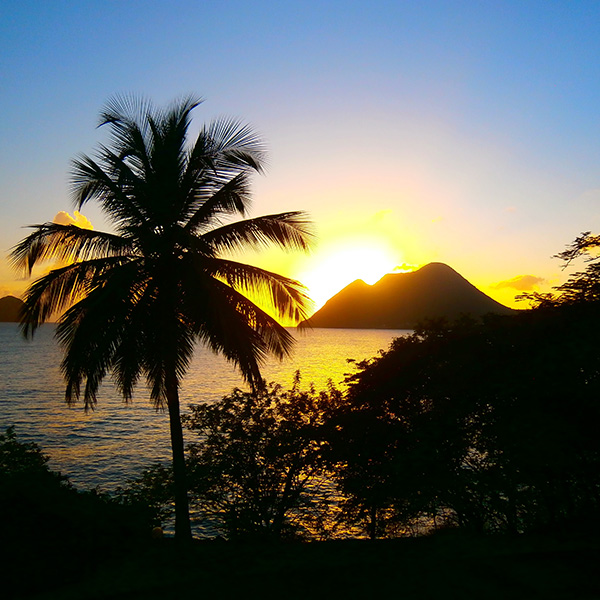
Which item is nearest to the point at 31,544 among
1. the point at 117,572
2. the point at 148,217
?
the point at 117,572

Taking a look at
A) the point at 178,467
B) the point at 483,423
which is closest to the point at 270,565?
the point at 178,467

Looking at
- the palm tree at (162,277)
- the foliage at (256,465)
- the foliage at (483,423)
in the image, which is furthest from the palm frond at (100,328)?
the foliage at (483,423)

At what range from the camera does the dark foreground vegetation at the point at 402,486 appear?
434 cm

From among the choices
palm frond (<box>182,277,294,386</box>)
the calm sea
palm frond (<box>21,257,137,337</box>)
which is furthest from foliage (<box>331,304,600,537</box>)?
palm frond (<box>21,257,137,337</box>)

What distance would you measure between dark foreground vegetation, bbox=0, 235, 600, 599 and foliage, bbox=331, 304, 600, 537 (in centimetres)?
4

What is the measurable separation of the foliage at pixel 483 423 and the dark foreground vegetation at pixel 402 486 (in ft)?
0.15

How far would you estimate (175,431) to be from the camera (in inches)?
367

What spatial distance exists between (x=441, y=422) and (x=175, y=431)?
22.7 ft

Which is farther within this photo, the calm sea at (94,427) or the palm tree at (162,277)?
the calm sea at (94,427)

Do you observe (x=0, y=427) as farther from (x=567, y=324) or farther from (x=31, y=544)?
(x=567, y=324)

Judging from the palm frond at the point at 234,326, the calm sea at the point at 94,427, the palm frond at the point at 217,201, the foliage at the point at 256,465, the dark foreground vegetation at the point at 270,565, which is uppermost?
the palm frond at the point at 217,201

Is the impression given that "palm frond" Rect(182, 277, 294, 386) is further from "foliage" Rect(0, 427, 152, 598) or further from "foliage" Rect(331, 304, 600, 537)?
"foliage" Rect(331, 304, 600, 537)

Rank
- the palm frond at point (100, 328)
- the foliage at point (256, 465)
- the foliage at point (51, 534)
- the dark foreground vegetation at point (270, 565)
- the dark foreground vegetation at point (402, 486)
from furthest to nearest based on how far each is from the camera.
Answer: the foliage at point (256, 465)
the palm frond at point (100, 328)
the foliage at point (51, 534)
the dark foreground vegetation at point (402, 486)
the dark foreground vegetation at point (270, 565)

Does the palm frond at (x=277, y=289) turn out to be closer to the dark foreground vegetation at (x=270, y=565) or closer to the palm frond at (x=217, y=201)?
the palm frond at (x=217, y=201)
